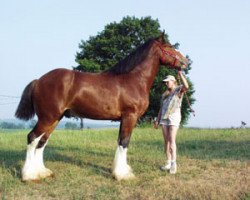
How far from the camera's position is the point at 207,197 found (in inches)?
243

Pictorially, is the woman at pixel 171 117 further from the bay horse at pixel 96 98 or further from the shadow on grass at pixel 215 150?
the shadow on grass at pixel 215 150

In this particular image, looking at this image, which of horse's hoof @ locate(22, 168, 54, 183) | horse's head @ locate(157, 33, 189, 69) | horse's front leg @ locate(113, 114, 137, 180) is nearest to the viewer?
horse's hoof @ locate(22, 168, 54, 183)

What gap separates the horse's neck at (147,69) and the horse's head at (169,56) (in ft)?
0.51

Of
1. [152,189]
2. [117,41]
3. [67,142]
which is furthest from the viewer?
[117,41]

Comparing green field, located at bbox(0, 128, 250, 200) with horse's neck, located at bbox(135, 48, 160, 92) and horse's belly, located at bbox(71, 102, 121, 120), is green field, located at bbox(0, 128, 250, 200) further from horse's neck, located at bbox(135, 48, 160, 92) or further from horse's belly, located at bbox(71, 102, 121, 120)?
horse's neck, located at bbox(135, 48, 160, 92)

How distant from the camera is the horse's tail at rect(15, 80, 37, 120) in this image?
7949mm

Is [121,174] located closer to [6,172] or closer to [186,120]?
[6,172]

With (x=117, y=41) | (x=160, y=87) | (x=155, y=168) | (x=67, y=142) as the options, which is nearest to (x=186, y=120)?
(x=160, y=87)

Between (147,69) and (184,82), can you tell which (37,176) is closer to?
(147,69)

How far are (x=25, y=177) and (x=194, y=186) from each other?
328 cm

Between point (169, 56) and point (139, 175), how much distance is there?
2629 millimetres

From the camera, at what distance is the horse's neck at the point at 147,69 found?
8227mm

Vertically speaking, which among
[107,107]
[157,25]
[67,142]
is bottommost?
→ [67,142]

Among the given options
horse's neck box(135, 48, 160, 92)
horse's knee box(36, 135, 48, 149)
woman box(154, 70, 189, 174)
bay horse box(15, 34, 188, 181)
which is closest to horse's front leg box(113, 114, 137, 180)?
bay horse box(15, 34, 188, 181)
